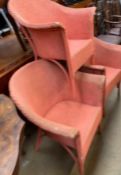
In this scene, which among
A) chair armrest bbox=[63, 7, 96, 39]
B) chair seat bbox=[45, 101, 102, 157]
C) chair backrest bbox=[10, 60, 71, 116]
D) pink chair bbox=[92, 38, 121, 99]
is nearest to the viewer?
chair backrest bbox=[10, 60, 71, 116]

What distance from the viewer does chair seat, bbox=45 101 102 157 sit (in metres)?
1.51

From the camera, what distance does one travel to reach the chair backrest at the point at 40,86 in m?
1.41

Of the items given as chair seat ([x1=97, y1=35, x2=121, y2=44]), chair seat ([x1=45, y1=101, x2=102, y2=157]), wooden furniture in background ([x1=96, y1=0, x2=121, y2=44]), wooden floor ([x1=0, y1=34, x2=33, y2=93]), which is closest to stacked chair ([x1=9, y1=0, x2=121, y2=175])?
chair seat ([x1=45, y1=101, x2=102, y2=157])

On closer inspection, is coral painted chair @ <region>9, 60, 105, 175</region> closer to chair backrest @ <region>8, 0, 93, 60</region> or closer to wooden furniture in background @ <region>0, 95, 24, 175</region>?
chair backrest @ <region>8, 0, 93, 60</region>

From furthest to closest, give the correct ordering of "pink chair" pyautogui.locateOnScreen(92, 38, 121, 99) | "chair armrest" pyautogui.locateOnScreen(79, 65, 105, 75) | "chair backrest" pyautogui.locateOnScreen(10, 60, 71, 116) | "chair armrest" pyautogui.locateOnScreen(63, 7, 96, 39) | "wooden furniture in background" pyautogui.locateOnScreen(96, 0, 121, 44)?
"wooden furniture in background" pyautogui.locateOnScreen(96, 0, 121, 44)
"pink chair" pyautogui.locateOnScreen(92, 38, 121, 99)
"chair armrest" pyautogui.locateOnScreen(63, 7, 96, 39)
"chair armrest" pyautogui.locateOnScreen(79, 65, 105, 75)
"chair backrest" pyautogui.locateOnScreen(10, 60, 71, 116)

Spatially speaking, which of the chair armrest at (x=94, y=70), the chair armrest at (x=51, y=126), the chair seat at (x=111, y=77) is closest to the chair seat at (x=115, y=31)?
the chair seat at (x=111, y=77)

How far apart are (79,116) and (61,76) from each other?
357 millimetres

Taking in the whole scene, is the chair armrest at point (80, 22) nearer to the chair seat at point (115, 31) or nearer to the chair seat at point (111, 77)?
the chair seat at point (111, 77)

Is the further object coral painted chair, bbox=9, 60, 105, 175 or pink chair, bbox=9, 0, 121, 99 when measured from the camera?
pink chair, bbox=9, 0, 121, 99

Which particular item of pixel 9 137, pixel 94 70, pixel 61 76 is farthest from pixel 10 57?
pixel 9 137

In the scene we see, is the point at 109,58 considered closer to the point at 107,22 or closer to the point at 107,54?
the point at 107,54

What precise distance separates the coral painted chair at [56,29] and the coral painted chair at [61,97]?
128 millimetres

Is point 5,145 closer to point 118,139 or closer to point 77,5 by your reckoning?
point 118,139

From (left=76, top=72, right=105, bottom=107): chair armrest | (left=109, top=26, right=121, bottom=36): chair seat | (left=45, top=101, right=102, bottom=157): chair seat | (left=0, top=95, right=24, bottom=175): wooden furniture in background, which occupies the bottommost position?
(left=109, top=26, right=121, bottom=36): chair seat
